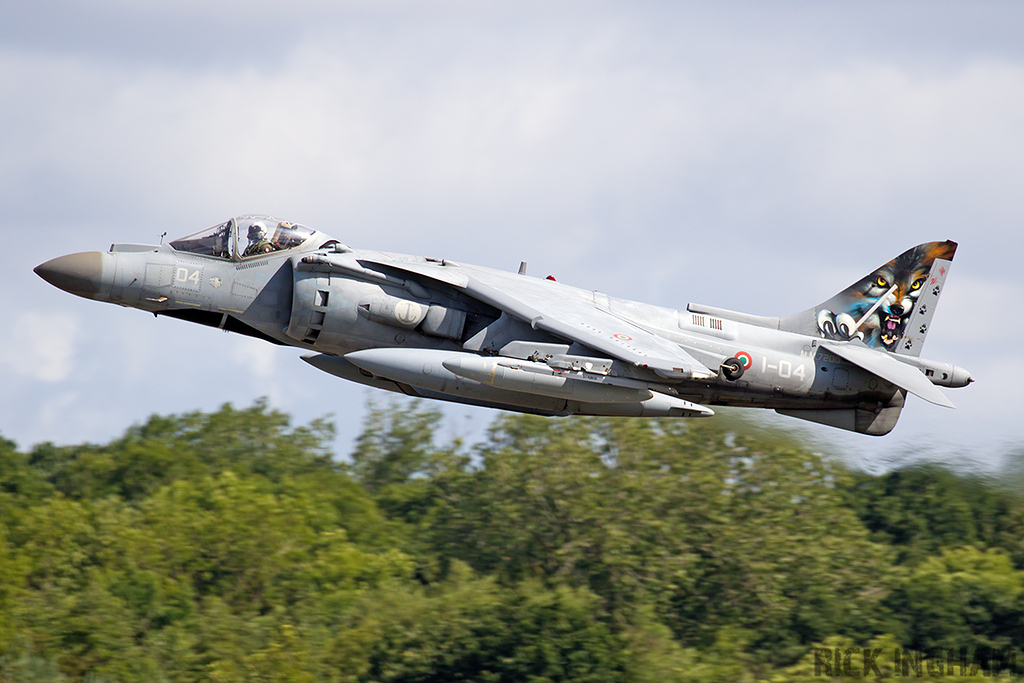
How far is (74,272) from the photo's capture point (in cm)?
1391

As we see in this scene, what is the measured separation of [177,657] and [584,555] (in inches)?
481

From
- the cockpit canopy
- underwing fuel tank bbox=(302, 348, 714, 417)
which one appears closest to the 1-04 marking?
underwing fuel tank bbox=(302, 348, 714, 417)

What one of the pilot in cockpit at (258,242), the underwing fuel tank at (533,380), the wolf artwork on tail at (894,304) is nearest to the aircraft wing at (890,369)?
the wolf artwork on tail at (894,304)

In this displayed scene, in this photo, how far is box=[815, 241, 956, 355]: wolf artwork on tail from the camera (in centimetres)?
1625

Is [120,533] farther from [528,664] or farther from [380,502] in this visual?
[528,664]

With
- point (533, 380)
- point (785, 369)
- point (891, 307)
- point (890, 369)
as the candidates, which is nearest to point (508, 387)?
point (533, 380)

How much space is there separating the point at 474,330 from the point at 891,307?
6.18 m

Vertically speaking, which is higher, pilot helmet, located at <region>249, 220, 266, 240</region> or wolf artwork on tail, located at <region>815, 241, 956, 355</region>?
wolf artwork on tail, located at <region>815, 241, 956, 355</region>

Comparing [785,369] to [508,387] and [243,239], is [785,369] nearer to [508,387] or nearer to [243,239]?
[508,387]

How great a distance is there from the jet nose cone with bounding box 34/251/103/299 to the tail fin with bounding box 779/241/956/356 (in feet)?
29.9

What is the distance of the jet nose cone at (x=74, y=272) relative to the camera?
13.9 metres

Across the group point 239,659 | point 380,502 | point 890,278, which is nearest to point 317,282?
point 890,278

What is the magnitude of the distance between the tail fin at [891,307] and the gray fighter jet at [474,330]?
624 millimetres

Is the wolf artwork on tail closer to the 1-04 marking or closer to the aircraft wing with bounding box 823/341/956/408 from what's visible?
the aircraft wing with bounding box 823/341/956/408
